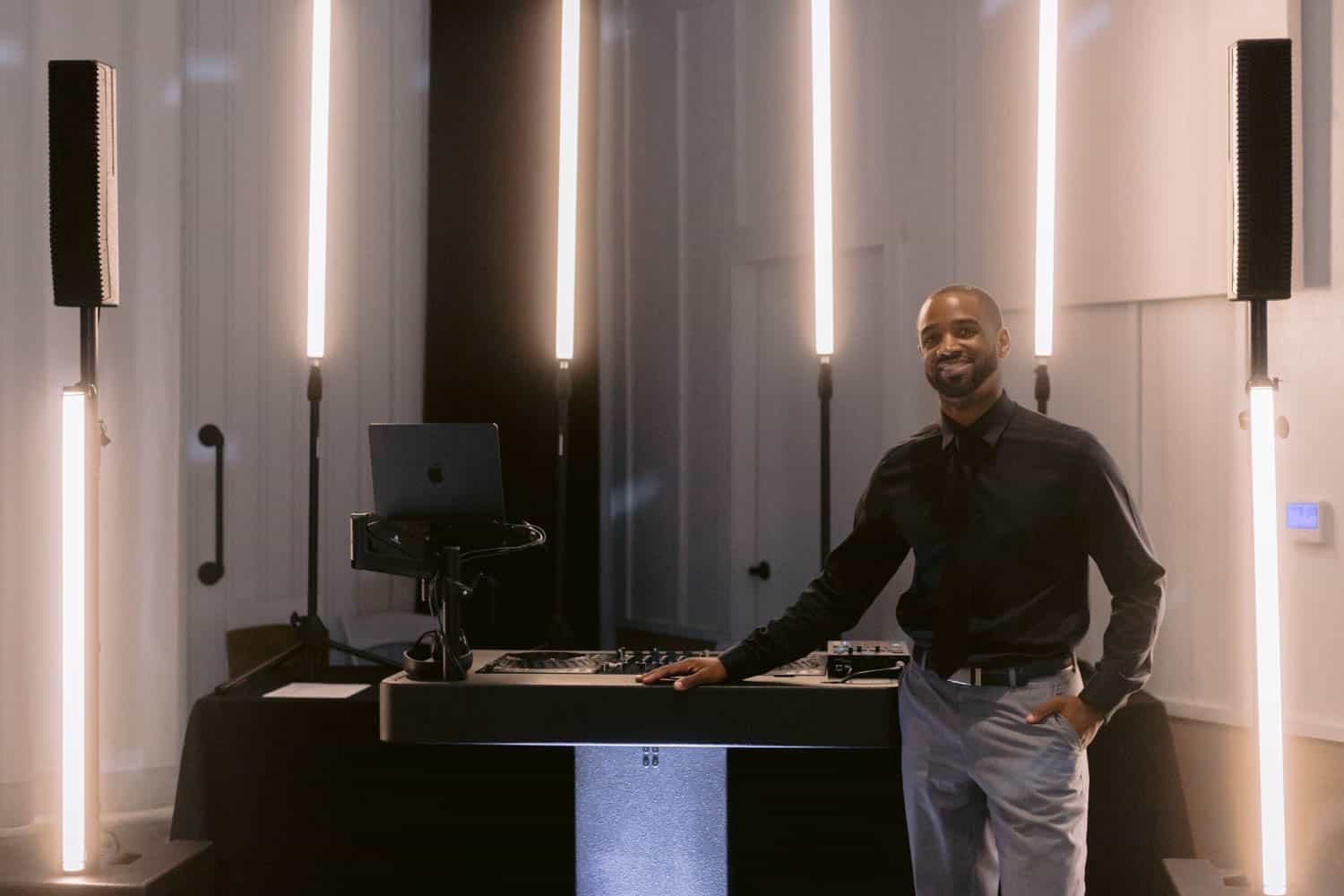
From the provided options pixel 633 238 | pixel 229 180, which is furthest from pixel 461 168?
pixel 633 238

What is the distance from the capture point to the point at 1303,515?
390cm

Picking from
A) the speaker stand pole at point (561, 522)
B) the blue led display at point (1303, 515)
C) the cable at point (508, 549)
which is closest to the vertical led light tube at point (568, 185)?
the speaker stand pole at point (561, 522)

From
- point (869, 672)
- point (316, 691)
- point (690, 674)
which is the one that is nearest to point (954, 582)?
point (869, 672)

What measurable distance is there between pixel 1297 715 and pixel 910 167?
8.16 feet

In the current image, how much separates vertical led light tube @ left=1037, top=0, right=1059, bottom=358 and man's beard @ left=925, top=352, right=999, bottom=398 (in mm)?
961

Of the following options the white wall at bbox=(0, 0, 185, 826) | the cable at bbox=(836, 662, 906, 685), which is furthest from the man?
the white wall at bbox=(0, 0, 185, 826)

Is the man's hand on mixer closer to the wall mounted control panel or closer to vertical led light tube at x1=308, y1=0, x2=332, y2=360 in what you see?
vertical led light tube at x1=308, y1=0, x2=332, y2=360

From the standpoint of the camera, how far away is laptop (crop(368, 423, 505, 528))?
2.33 m

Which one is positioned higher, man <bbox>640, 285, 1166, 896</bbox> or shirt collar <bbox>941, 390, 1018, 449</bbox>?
shirt collar <bbox>941, 390, 1018, 449</bbox>

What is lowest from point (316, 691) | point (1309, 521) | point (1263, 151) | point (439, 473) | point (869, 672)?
point (316, 691)

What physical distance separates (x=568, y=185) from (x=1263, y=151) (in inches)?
66.4

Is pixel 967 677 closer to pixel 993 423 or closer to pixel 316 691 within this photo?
pixel 993 423

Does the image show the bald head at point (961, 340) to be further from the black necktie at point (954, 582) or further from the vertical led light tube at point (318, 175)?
the vertical led light tube at point (318, 175)

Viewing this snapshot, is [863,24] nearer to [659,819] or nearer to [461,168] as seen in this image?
[461,168]
